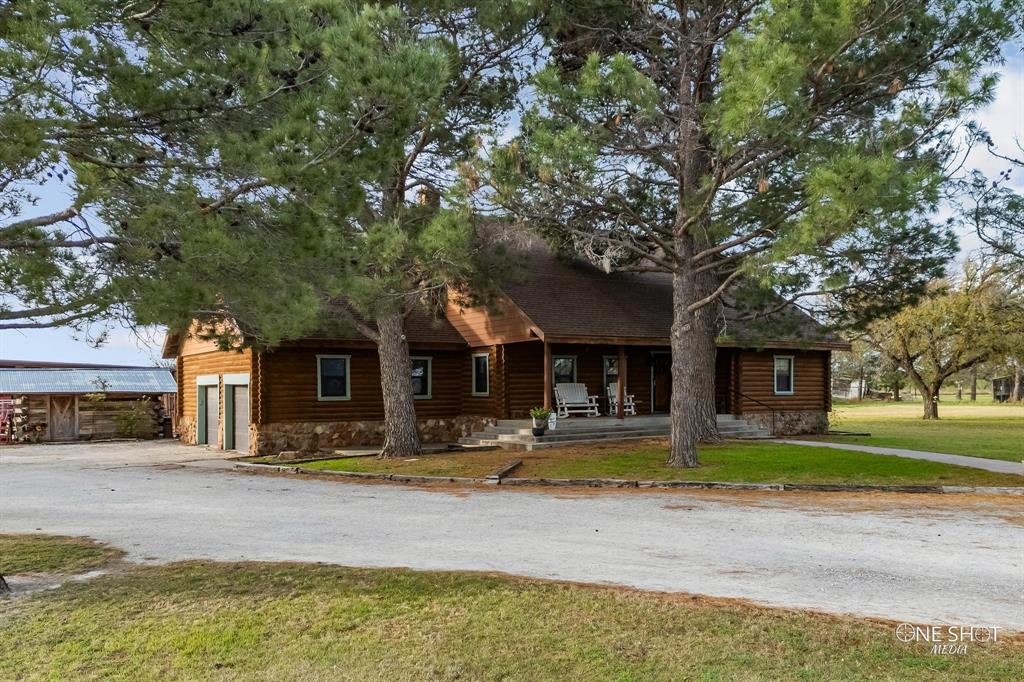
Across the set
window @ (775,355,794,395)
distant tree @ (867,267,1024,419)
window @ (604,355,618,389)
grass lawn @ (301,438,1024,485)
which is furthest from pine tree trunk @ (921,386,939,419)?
grass lawn @ (301,438,1024,485)

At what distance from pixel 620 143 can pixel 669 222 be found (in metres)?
5.35

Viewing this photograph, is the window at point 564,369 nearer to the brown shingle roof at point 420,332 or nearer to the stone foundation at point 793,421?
the brown shingle roof at point 420,332

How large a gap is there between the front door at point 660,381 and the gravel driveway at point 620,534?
42.1ft

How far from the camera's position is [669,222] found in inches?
803

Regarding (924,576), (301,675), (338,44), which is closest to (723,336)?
(924,576)

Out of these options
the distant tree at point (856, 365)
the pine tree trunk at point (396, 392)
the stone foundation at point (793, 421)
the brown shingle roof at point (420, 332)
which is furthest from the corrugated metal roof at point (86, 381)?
the distant tree at point (856, 365)

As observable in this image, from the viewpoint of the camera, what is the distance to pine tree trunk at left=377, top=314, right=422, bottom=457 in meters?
18.6

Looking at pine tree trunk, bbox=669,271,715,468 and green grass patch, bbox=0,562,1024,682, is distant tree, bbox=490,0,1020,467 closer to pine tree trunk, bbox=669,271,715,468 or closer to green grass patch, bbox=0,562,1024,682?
pine tree trunk, bbox=669,271,715,468

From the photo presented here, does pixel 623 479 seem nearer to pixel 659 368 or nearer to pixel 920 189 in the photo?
pixel 920 189

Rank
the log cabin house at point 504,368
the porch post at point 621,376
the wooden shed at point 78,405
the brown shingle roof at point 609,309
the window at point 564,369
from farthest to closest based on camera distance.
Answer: the wooden shed at point 78,405, the window at point 564,369, the porch post at point 621,376, the brown shingle roof at point 609,309, the log cabin house at point 504,368

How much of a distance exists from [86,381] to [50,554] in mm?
23676

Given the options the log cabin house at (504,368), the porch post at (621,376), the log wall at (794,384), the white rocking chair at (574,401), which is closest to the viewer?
the log cabin house at (504,368)

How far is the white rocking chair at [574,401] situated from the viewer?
22.8 meters

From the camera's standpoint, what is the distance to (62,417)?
1126 inches
